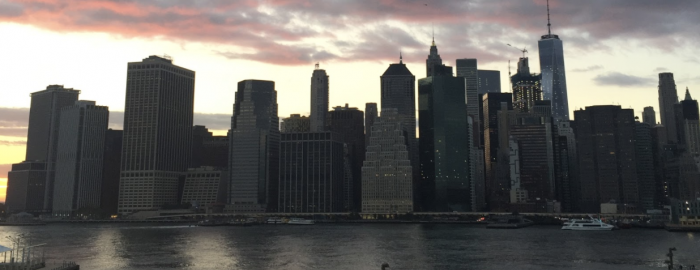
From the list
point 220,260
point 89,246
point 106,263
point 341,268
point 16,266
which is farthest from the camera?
point 89,246

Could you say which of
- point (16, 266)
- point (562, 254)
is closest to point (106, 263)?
point (16, 266)

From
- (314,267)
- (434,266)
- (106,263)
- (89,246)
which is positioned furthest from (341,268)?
(89,246)

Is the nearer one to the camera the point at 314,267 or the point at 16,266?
the point at 16,266

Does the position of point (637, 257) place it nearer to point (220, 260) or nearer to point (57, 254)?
point (220, 260)

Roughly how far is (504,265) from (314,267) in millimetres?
31097

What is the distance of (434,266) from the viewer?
98.3 metres

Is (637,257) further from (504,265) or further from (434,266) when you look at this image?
(434,266)

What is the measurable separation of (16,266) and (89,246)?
76.9 metres

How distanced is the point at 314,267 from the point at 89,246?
71137 millimetres

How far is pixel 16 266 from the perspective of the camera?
2682 inches

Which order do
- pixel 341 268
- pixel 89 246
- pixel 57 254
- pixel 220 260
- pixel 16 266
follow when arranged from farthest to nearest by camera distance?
1. pixel 89 246
2. pixel 57 254
3. pixel 220 260
4. pixel 341 268
5. pixel 16 266

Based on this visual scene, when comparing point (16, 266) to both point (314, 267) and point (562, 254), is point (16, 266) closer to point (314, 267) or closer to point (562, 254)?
point (314, 267)

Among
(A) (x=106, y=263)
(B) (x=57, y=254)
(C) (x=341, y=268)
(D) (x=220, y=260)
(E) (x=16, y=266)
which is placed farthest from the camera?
(B) (x=57, y=254)

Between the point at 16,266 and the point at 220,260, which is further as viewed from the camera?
the point at 220,260
